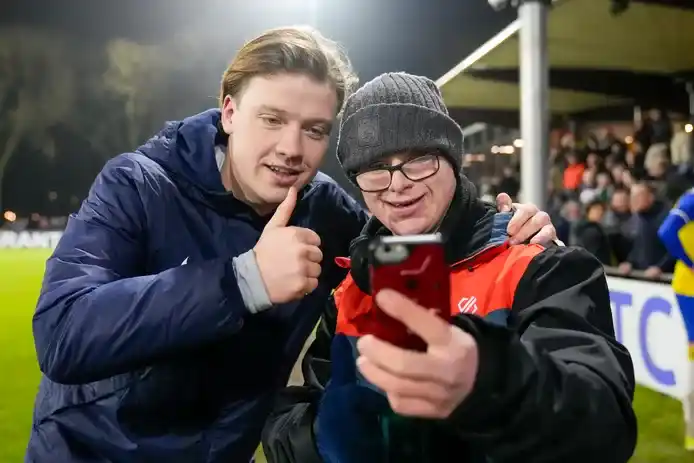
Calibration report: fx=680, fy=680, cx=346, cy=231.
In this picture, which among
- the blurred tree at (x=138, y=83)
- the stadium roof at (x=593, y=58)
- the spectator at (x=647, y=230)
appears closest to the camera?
the spectator at (x=647, y=230)

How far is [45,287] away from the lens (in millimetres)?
1364

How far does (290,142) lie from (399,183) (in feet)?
1.07

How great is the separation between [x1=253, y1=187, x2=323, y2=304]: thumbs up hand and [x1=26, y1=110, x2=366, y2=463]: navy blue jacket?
0.32ft

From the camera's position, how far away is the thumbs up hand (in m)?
1.20

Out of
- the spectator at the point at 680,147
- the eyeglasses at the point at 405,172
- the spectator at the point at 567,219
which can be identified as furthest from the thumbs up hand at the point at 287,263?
the spectator at the point at 680,147

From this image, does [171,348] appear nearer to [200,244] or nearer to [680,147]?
[200,244]

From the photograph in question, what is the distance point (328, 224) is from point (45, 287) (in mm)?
727

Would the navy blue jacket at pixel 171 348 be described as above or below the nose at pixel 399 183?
below

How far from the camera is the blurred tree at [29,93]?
33125 millimetres

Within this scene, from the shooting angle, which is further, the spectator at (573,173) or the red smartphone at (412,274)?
the spectator at (573,173)

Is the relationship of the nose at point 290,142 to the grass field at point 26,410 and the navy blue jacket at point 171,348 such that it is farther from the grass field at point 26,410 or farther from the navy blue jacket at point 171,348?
the grass field at point 26,410

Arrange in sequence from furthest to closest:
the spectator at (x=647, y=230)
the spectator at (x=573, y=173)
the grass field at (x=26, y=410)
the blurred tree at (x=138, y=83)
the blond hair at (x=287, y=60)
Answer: the blurred tree at (x=138, y=83)
the spectator at (x=573, y=173)
the spectator at (x=647, y=230)
the grass field at (x=26, y=410)
the blond hair at (x=287, y=60)

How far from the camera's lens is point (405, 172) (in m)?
1.32

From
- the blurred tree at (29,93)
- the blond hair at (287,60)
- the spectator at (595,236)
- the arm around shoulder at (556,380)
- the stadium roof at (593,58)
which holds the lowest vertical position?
the spectator at (595,236)
